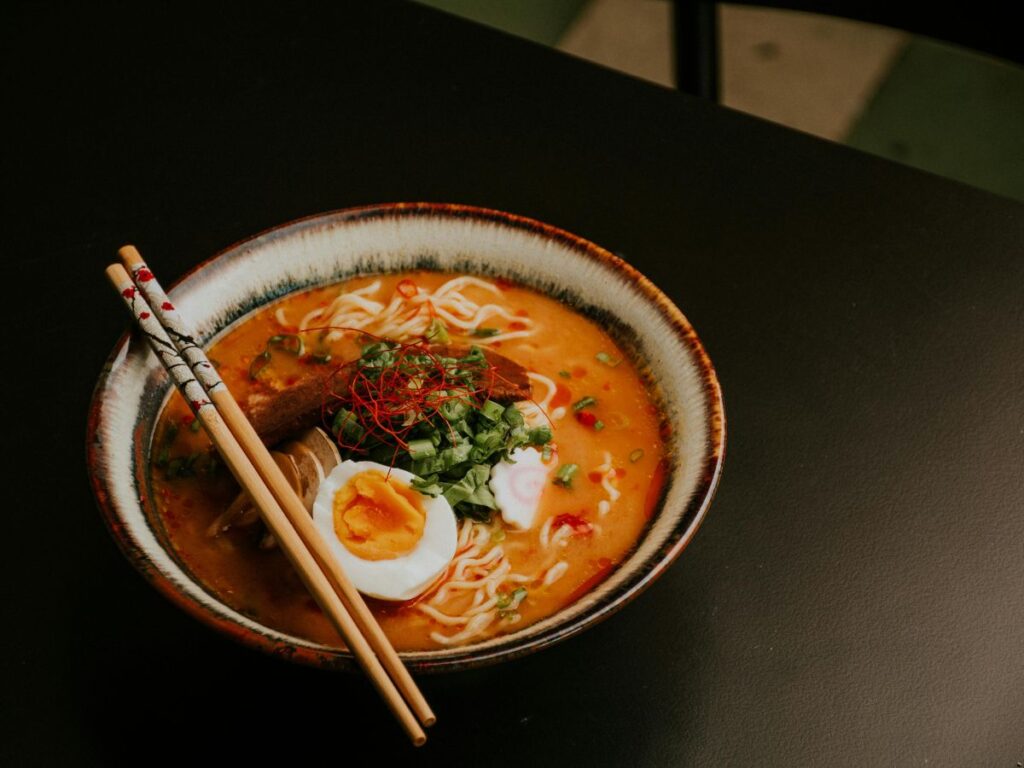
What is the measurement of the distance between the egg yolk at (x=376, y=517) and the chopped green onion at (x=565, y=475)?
25 cm

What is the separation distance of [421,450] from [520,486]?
174mm

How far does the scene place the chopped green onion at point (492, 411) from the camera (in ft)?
5.54

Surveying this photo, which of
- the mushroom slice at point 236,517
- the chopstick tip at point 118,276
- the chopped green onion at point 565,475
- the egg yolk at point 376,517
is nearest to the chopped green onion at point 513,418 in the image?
the chopped green onion at point 565,475

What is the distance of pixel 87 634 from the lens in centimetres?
166

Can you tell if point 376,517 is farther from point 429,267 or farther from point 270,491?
point 429,267

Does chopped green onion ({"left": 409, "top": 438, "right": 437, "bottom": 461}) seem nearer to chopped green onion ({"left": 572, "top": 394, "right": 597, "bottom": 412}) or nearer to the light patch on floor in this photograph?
chopped green onion ({"left": 572, "top": 394, "right": 597, "bottom": 412})

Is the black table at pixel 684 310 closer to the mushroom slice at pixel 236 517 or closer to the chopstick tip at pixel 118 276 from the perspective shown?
the mushroom slice at pixel 236 517

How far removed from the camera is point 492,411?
5.56ft

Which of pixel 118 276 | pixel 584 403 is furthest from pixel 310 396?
pixel 584 403

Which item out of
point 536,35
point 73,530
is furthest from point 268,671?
point 536,35

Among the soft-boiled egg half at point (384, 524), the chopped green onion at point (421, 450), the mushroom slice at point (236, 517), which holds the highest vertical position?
the mushroom slice at point (236, 517)

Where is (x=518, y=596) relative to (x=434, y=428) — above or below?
below

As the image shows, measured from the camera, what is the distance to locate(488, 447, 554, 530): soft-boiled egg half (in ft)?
5.38

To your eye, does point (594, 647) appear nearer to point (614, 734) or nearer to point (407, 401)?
point (614, 734)
